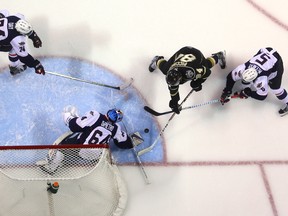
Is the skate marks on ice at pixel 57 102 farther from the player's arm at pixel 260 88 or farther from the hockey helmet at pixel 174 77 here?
the player's arm at pixel 260 88

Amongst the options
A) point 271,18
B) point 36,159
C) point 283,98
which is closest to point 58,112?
point 36,159

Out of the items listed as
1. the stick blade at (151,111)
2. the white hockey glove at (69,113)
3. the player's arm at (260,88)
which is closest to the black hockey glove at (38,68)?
the white hockey glove at (69,113)

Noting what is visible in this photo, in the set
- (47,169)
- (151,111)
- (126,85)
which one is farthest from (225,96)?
(47,169)

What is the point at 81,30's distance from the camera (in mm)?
3857

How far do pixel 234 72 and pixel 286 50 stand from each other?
0.66m

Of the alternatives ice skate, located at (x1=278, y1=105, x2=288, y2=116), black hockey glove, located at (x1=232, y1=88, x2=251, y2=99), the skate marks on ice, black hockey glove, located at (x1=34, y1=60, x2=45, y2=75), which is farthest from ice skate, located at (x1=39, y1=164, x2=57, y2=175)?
ice skate, located at (x1=278, y1=105, x2=288, y2=116)

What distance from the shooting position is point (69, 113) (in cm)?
329

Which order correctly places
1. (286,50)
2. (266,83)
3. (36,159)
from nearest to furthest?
(36,159)
(266,83)
(286,50)

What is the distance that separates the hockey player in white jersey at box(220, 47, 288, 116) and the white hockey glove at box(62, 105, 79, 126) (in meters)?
1.12

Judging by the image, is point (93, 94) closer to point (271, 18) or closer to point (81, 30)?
point (81, 30)

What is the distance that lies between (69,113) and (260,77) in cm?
139

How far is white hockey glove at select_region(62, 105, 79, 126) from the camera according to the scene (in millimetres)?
3254

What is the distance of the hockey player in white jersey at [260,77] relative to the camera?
3223 millimetres

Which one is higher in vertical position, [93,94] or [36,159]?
[93,94]
